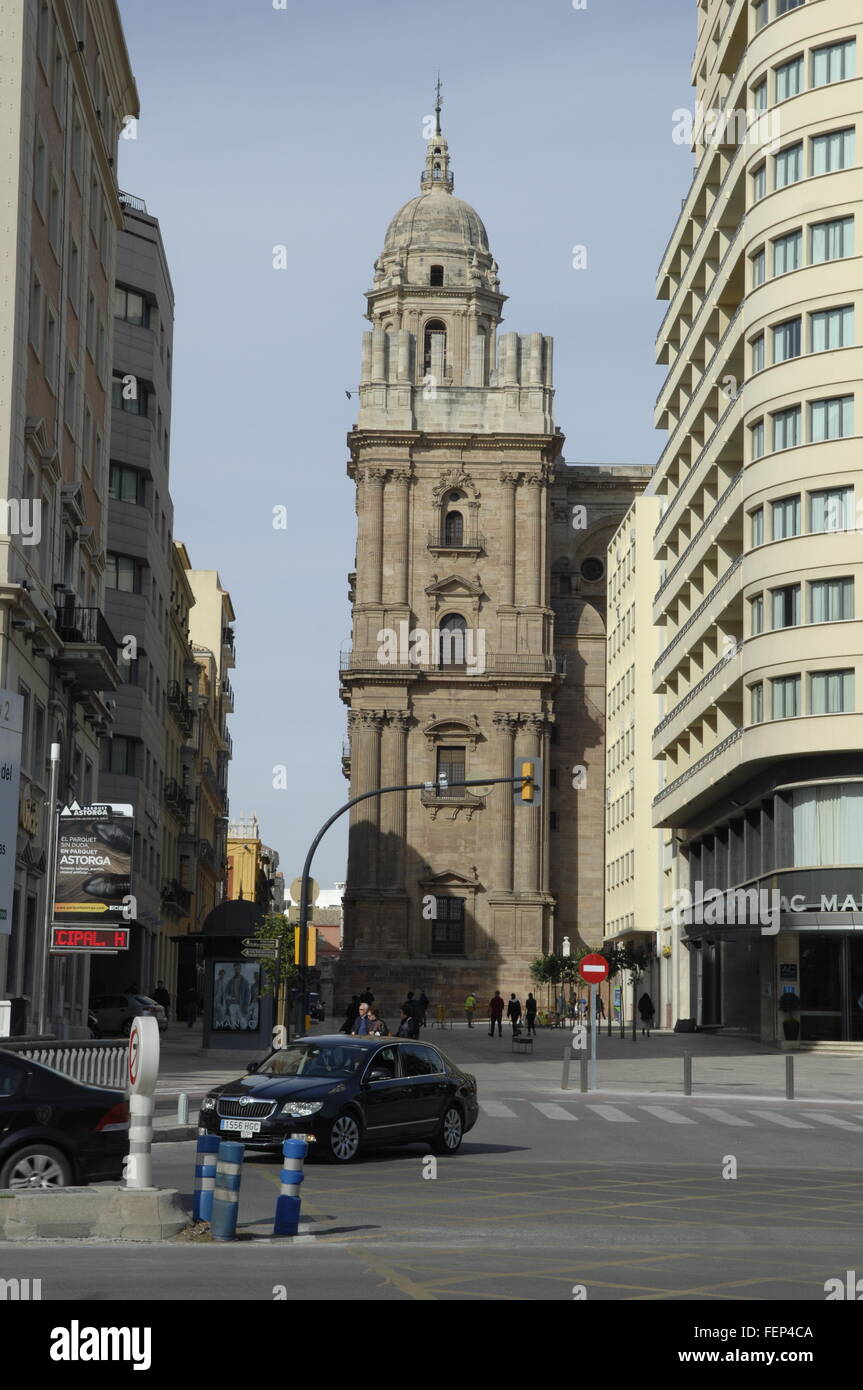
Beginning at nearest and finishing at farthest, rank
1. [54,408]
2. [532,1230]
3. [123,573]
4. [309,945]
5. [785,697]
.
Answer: [532,1230]
[54,408]
[309,945]
[785,697]
[123,573]

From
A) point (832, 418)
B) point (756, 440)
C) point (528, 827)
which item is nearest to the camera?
point (832, 418)

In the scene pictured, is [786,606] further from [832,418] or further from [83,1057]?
[83,1057]

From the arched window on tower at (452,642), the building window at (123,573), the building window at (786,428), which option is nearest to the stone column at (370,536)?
the arched window on tower at (452,642)

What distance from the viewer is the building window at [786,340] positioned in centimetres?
5119

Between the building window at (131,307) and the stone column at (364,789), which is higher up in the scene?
the building window at (131,307)

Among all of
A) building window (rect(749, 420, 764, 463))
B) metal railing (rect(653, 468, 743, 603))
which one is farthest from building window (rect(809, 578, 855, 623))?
metal railing (rect(653, 468, 743, 603))

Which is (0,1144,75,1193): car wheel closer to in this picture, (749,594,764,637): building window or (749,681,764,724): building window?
(749,681,764,724): building window

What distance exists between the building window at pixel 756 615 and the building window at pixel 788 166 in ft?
36.4

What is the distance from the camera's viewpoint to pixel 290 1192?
14.5m

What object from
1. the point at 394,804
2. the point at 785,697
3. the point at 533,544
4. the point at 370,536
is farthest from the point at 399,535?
the point at 785,697

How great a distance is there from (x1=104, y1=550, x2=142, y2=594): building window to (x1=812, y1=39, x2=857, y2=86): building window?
88.7ft

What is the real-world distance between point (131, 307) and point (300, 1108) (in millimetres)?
46573

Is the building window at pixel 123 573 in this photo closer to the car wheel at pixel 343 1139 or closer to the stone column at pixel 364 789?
the stone column at pixel 364 789
